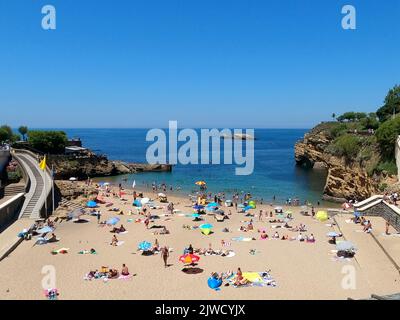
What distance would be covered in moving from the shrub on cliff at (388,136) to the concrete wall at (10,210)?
2853cm

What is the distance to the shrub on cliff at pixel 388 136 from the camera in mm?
31406

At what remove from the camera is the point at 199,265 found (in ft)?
58.2

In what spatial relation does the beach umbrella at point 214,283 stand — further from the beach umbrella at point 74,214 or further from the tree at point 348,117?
the tree at point 348,117

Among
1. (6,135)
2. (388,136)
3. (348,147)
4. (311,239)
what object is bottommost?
(311,239)

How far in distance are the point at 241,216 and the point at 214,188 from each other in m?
17.1

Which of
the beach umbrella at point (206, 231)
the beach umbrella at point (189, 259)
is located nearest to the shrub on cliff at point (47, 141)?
the beach umbrella at point (206, 231)

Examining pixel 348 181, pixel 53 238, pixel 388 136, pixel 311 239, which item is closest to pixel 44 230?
pixel 53 238

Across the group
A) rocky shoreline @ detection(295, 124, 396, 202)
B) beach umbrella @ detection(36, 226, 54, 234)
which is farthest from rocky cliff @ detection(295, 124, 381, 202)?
beach umbrella @ detection(36, 226, 54, 234)

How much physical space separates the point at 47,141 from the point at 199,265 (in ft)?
144

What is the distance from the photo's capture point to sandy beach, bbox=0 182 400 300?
14.6 meters

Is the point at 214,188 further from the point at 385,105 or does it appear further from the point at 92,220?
the point at 385,105

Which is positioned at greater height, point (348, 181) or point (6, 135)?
point (6, 135)

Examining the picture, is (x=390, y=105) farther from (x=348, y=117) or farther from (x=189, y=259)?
(x=189, y=259)
